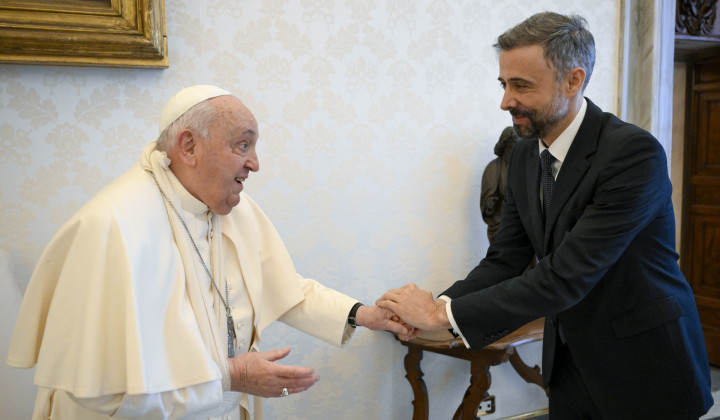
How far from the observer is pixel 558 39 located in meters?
2.16

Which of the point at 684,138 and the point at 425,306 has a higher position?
the point at 684,138

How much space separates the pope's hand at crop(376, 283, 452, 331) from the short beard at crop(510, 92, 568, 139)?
70 centimetres

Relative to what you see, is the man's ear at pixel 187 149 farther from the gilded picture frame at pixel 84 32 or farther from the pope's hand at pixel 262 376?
the gilded picture frame at pixel 84 32

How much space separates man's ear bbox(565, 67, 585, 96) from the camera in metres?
2.17

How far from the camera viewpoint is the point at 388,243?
343 cm

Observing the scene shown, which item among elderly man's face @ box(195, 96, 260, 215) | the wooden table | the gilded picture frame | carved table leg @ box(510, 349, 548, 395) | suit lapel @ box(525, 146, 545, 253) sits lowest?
carved table leg @ box(510, 349, 548, 395)

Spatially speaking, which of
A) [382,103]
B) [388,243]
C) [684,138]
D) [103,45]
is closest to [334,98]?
[382,103]

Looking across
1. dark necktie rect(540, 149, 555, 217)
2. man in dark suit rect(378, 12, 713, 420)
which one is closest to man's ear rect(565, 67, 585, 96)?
man in dark suit rect(378, 12, 713, 420)

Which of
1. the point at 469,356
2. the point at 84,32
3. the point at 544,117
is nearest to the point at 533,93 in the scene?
the point at 544,117

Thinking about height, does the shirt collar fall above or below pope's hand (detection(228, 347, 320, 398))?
above

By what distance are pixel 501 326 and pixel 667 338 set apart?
19.7 inches

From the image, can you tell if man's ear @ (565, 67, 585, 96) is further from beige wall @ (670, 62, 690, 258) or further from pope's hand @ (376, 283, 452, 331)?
beige wall @ (670, 62, 690, 258)

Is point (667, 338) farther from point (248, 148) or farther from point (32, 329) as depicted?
point (32, 329)

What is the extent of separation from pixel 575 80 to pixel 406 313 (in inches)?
40.3
